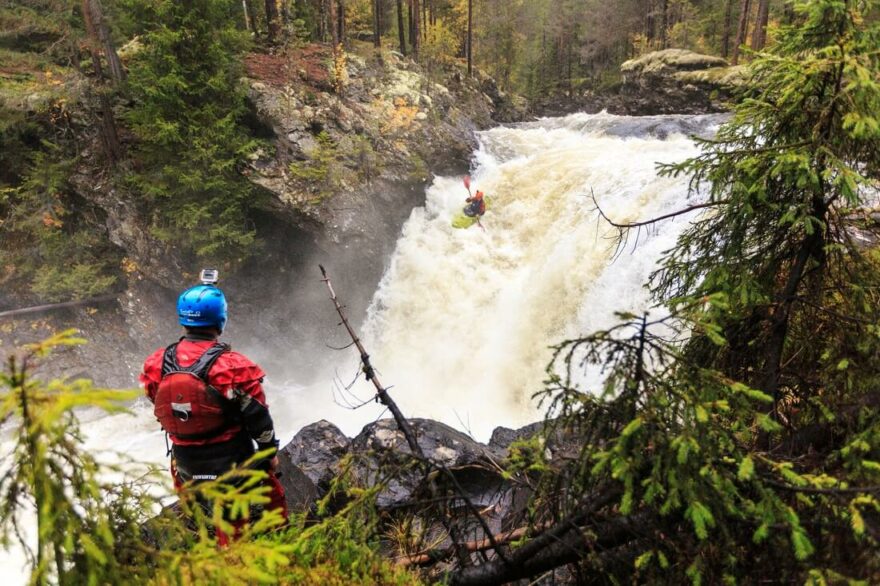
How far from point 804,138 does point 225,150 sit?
42.2 feet

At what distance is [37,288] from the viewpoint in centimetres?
1282

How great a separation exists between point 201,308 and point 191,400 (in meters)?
0.59

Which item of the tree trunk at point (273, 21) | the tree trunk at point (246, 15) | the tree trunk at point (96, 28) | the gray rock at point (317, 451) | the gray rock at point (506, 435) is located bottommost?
the gray rock at point (317, 451)

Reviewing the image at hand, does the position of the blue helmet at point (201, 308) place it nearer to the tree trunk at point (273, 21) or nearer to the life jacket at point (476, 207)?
the life jacket at point (476, 207)

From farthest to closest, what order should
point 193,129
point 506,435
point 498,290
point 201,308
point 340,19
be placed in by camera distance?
point 340,19 → point 498,290 → point 193,129 → point 506,435 → point 201,308

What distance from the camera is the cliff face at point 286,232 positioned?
13125mm

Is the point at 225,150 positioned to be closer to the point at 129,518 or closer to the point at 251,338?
the point at 251,338

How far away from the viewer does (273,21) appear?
1627 cm

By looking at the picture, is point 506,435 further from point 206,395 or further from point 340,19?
point 340,19

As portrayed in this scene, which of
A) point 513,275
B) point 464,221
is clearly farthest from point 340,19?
point 513,275

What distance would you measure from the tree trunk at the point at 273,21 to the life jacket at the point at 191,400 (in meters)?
17.0

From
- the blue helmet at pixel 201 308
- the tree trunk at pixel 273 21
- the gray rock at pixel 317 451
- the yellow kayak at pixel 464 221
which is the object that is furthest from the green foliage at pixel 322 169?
the blue helmet at pixel 201 308

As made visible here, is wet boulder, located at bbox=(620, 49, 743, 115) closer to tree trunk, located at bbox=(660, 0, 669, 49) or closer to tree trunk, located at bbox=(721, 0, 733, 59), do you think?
tree trunk, located at bbox=(721, 0, 733, 59)

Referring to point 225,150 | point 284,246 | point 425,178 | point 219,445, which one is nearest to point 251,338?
point 284,246
